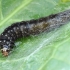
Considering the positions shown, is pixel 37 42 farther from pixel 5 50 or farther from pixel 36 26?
pixel 5 50

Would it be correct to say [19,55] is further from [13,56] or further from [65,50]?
[65,50]

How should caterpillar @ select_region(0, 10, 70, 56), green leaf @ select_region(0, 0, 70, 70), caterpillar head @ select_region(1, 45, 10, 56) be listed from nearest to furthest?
green leaf @ select_region(0, 0, 70, 70) < caterpillar head @ select_region(1, 45, 10, 56) < caterpillar @ select_region(0, 10, 70, 56)

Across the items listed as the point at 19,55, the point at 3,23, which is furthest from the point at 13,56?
the point at 3,23

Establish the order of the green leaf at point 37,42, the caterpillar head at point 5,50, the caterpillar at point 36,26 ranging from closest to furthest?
the green leaf at point 37,42 < the caterpillar head at point 5,50 < the caterpillar at point 36,26

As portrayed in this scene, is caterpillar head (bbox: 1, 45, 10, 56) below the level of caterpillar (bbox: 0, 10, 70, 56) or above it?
below

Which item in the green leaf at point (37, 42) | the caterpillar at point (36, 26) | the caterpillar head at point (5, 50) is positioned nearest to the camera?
the green leaf at point (37, 42)

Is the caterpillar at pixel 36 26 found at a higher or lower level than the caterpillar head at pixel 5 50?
higher

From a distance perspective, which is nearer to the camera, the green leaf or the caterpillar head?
the green leaf

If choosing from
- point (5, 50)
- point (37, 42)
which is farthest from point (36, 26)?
point (5, 50)
